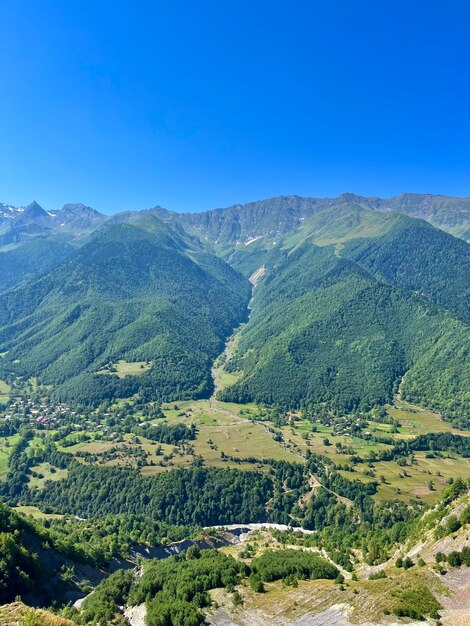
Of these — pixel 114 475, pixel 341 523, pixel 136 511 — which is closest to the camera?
pixel 341 523

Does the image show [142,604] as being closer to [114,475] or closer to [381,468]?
[114,475]

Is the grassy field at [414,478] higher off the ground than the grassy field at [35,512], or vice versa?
the grassy field at [414,478]

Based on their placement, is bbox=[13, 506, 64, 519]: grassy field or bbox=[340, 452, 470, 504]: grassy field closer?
bbox=[13, 506, 64, 519]: grassy field

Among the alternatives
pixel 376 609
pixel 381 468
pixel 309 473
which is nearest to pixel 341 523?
pixel 309 473

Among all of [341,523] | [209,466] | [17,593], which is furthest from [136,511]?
[17,593]

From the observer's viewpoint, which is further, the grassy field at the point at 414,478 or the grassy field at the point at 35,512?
the grassy field at the point at 414,478

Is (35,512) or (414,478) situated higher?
(414,478)

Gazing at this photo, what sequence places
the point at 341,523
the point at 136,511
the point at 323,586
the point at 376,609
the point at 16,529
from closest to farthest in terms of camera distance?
1. the point at 376,609
2. the point at 323,586
3. the point at 16,529
4. the point at 341,523
5. the point at 136,511

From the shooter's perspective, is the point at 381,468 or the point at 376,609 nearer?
the point at 376,609

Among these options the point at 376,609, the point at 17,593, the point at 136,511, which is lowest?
the point at 136,511

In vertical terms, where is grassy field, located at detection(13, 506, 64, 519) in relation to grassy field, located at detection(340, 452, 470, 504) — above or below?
below

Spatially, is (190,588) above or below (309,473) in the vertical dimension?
above
